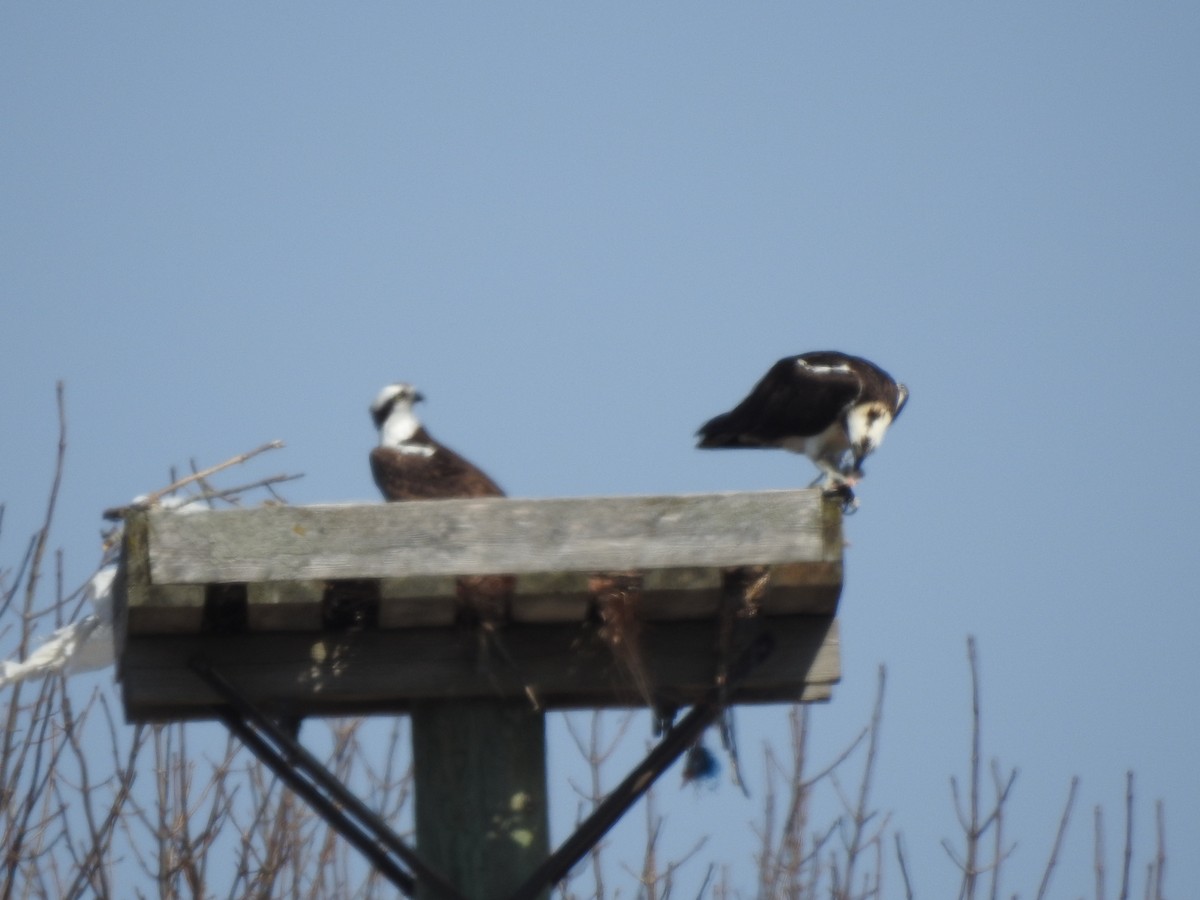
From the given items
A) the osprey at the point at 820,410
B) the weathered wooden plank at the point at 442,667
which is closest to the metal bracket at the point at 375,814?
the weathered wooden plank at the point at 442,667

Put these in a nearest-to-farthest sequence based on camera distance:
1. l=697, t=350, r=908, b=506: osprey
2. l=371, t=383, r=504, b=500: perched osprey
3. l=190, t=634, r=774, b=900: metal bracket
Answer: l=190, t=634, r=774, b=900: metal bracket
l=371, t=383, r=504, b=500: perched osprey
l=697, t=350, r=908, b=506: osprey

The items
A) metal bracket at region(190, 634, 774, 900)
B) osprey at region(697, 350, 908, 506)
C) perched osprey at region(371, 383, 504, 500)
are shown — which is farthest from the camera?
osprey at region(697, 350, 908, 506)

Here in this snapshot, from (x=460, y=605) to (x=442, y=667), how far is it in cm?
15

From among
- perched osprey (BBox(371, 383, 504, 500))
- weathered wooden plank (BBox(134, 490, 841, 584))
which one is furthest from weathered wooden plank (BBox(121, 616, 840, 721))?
perched osprey (BBox(371, 383, 504, 500))

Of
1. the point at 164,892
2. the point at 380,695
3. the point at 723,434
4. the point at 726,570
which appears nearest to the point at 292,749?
the point at 380,695

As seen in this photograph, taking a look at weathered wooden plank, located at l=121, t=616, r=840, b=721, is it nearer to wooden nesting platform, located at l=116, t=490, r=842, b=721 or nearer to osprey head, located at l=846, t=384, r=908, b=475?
wooden nesting platform, located at l=116, t=490, r=842, b=721

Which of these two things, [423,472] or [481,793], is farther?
[423,472]

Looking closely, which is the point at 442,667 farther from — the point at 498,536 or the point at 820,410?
the point at 820,410

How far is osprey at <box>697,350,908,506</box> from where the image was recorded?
6.73 meters

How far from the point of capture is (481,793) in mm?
3184

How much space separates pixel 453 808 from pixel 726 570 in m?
0.74

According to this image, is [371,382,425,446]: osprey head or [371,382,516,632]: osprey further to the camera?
[371,382,425,446]: osprey head

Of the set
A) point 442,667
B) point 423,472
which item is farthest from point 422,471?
point 442,667

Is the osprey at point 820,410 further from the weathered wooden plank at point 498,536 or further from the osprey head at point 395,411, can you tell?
the weathered wooden plank at point 498,536
